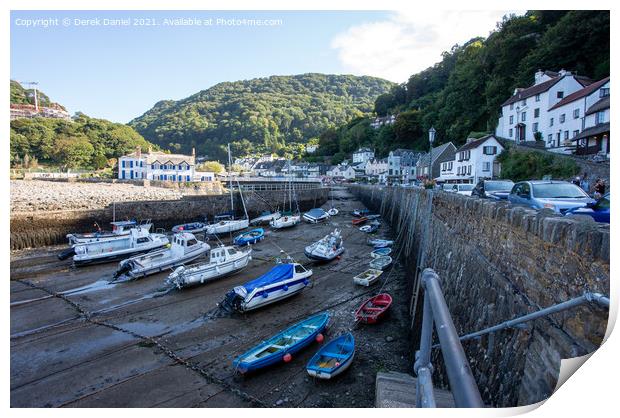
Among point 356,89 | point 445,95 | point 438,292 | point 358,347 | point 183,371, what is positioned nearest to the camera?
point 438,292

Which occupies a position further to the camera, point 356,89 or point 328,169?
point 356,89

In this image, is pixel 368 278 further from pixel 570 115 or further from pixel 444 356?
pixel 570 115

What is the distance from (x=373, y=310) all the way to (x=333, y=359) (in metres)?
2.97

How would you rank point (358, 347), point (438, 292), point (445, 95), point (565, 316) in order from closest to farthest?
1. point (438, 292)
2. point (565, 316)
3. point (358, 347)
4. point (445, 95)

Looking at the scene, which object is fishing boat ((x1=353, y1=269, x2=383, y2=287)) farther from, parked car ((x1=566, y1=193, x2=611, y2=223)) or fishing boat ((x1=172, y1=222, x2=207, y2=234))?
fishing boat ((x1=172, y1=222, x2=207, y2=234))

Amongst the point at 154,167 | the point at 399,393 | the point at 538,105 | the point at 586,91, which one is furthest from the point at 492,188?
the point at 154,167

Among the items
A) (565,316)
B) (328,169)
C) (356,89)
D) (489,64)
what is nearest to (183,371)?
(565,316)

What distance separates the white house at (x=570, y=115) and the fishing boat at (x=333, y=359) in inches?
776

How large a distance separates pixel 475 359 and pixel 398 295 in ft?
26.5

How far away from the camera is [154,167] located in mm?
45625

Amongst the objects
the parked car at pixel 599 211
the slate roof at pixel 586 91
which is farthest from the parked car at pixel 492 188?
the slate roof at pixel 586 91

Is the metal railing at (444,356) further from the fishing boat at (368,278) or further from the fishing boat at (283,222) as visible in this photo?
the fishing boat at (283,222)

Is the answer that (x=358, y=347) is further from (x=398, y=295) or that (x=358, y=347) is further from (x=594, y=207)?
(x=594, y=207)

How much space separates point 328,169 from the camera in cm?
8050
